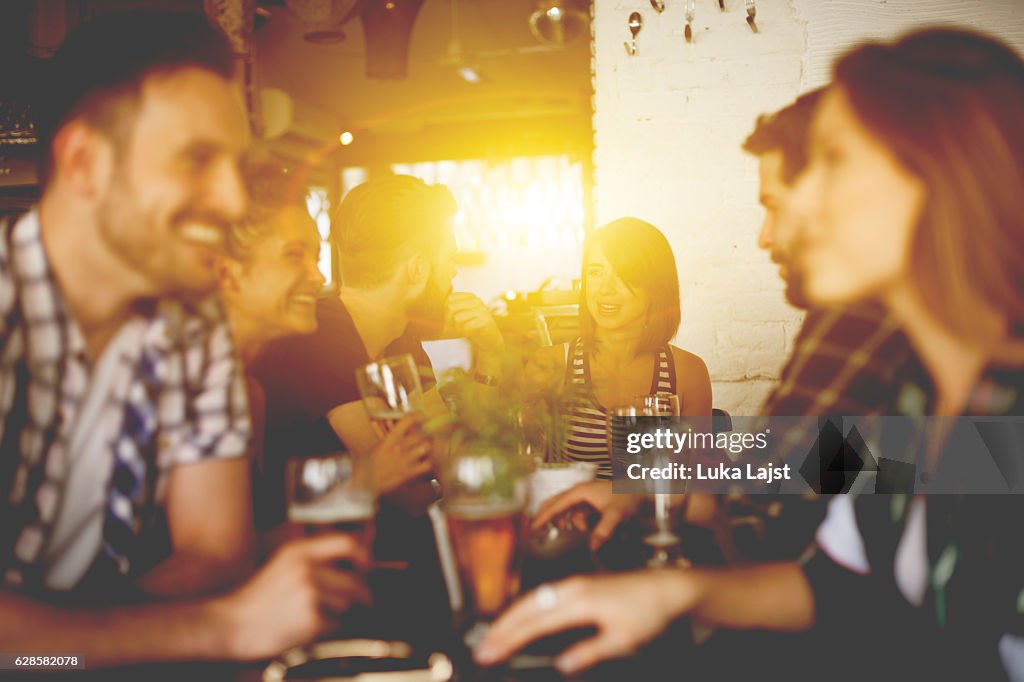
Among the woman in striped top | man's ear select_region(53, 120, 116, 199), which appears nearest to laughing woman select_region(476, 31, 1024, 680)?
man's ear select_region(53, 120, 116, 199)

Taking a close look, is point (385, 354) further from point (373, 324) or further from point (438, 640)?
point (438, 640)

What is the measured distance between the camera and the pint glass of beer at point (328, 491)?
2.72ft

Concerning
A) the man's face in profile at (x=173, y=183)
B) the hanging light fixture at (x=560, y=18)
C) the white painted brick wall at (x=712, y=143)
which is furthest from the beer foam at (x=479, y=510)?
the hanging light fixture at (x=560, y=18)

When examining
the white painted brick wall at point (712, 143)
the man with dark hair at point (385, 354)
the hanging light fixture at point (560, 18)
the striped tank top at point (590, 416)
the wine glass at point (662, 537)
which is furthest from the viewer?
the hanging light fixture at point (560, 18)

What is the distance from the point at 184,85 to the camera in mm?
931

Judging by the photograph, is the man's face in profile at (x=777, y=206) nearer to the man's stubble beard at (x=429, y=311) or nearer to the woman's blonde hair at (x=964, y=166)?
the woman's blonde hair at (x=964, y=166)

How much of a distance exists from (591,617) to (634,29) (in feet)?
6.76

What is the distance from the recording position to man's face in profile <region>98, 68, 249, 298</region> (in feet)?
2.99

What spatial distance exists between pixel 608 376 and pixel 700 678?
5.35 ft

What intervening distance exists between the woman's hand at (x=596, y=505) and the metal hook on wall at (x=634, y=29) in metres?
1.59

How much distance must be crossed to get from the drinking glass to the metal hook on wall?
5.00 ft

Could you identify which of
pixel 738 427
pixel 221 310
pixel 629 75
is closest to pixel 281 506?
pixel 221 310

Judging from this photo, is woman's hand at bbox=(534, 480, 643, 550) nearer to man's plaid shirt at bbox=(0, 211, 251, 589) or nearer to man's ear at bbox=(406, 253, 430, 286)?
man's plaid shirt at bbox=(0, 211, 251, 589)

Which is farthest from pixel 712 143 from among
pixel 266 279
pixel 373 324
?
pixel 266 279
